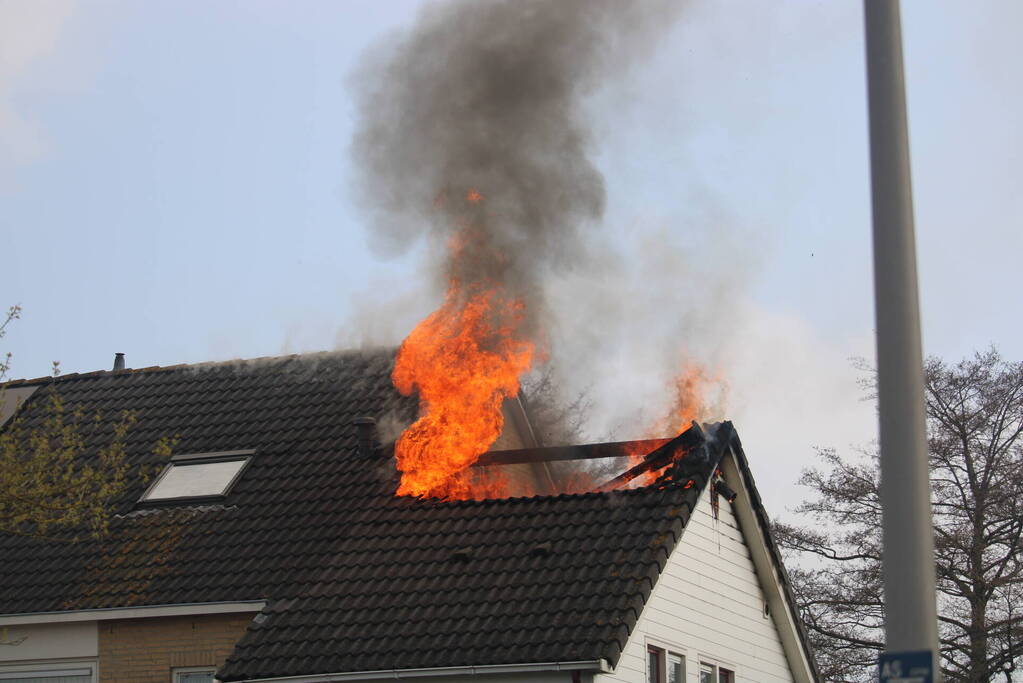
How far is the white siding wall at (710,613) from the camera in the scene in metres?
16.0

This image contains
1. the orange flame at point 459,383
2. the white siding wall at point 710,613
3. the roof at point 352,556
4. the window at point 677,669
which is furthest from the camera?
the orange flame at point 459,383

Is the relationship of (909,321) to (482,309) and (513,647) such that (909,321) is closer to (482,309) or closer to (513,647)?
(513,647)

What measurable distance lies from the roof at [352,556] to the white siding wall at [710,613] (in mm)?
813

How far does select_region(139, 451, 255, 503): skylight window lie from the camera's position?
1894cm

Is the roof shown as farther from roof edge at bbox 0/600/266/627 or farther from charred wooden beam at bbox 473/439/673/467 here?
charred wooden beam at bbox 473/439/673/467

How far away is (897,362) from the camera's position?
6.61 m

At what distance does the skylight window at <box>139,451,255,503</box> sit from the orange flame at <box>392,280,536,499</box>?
7.86 feet

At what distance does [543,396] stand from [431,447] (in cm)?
446

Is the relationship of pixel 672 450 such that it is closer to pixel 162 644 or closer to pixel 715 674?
pixel 715 674

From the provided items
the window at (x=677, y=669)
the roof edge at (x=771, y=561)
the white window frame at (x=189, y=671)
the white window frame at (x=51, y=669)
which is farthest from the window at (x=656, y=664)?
the white window frame at (x=51, y=669)

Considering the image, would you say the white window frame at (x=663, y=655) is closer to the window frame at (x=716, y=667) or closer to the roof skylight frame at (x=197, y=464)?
the window frame at (x=716, y=667)

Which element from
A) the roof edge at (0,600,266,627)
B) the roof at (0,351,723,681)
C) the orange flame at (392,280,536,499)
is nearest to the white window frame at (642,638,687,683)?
the roof at (0,351,723,681)

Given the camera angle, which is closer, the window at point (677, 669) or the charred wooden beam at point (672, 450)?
the window at point (677, 669)

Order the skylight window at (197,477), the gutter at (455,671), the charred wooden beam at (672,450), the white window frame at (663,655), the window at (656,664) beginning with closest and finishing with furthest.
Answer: the gutter at (455,671), the white window frame at (663,655), the window at (656,664), the charred wooden beam at (672,450), the skylight window at (197,477)
